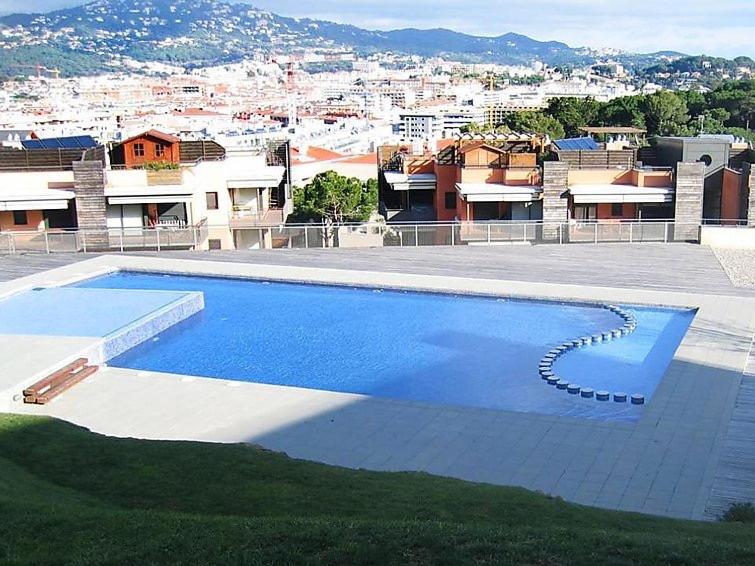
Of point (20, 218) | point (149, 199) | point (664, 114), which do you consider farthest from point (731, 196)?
point (664, 114)

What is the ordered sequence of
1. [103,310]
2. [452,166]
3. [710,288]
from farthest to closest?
[452,166], [710,288], [103,310]

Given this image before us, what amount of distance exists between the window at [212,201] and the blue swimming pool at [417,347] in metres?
9.52

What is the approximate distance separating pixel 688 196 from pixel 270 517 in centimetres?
2193

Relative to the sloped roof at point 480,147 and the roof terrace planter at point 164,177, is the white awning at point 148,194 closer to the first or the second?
the roof terrace planter at point 164,177

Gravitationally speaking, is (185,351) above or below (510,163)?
below

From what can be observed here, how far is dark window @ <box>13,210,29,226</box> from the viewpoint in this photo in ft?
92.0

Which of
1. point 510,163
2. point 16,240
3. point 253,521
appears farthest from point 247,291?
point 253,521

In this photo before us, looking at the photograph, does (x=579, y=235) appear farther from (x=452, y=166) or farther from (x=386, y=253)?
(x=452, y=166)

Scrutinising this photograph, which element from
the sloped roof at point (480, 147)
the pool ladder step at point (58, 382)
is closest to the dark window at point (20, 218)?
the pool ladder step at point (58, 382)

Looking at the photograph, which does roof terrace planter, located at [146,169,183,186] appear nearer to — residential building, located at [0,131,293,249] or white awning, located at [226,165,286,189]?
residential building, located at [0,131,293,249]

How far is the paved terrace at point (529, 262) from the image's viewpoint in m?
21.3

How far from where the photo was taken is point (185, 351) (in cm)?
1703

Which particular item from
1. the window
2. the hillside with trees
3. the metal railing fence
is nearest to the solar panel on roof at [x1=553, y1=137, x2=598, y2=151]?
the metal railing fence

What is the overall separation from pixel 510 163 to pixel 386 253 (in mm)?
7924
